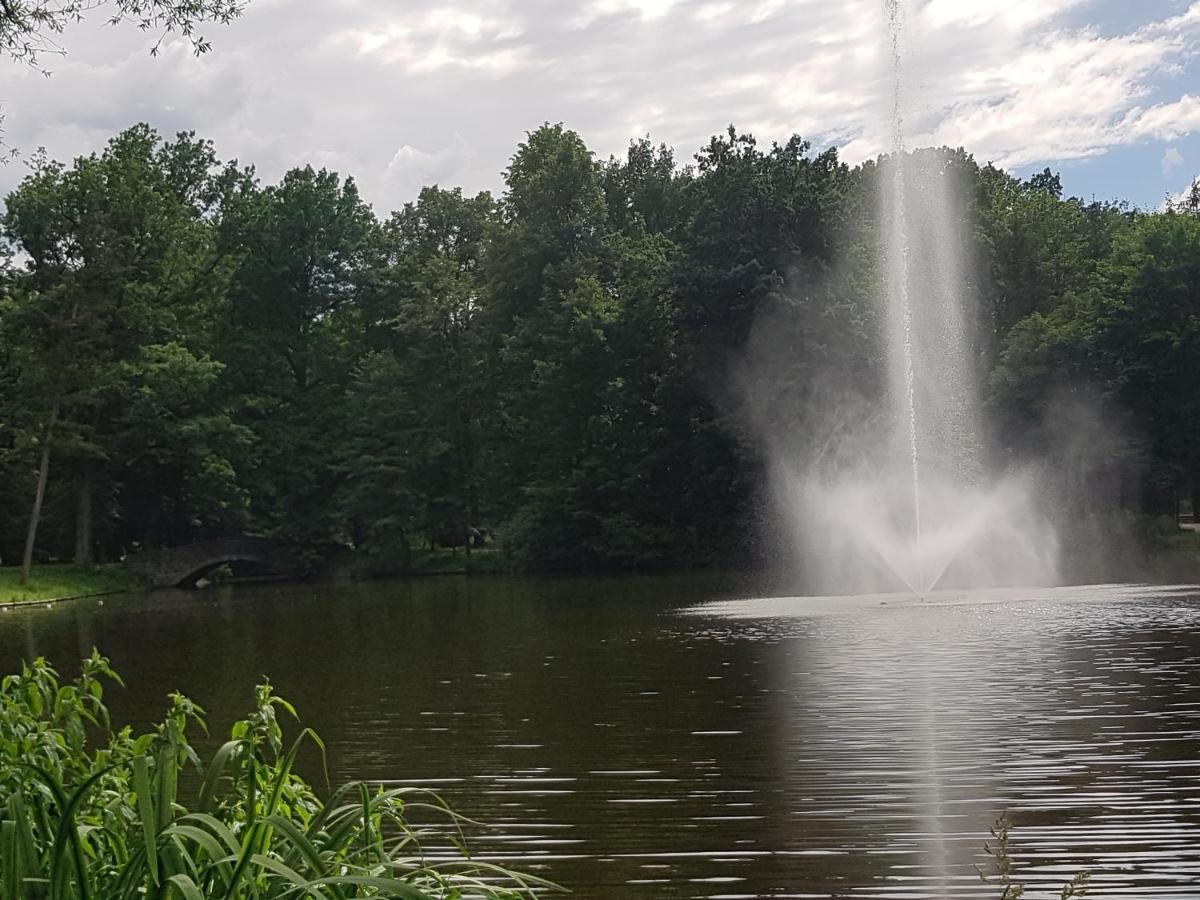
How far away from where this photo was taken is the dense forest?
156ft

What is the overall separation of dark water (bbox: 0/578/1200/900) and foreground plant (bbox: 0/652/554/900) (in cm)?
346

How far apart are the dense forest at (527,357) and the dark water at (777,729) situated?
69.3 feet

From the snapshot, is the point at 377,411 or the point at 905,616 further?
the point at 377,411

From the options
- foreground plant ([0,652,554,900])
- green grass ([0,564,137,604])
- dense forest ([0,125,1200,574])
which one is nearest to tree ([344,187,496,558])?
dense forest ([0,125,1200,574])

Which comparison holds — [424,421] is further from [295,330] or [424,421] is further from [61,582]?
[61,582]

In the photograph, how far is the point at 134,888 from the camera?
3879 mm

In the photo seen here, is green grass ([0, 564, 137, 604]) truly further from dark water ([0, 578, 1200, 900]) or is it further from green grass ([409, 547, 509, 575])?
dark water ([0, 578, 1200, 900])

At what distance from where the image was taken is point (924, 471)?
43594 millimetres

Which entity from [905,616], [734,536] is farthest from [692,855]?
[734,536]

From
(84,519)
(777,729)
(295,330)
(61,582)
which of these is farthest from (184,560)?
(777,729)

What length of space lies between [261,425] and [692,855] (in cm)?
5251

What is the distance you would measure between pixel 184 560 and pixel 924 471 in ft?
87.9

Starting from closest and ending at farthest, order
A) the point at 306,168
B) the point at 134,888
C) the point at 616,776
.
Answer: the point at 134,888, the point at 616,776, the point at 306,168

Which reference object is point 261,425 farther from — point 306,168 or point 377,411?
point 306,168
